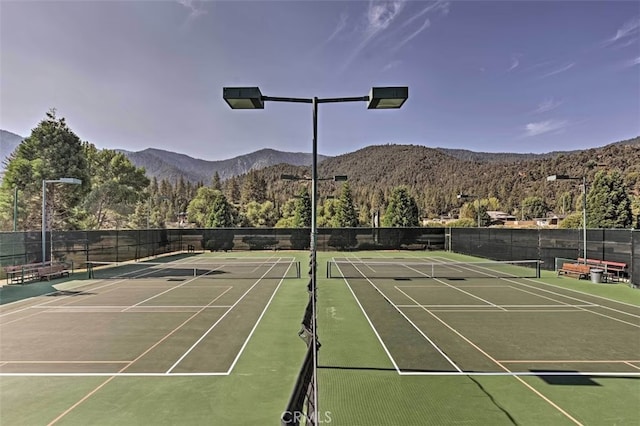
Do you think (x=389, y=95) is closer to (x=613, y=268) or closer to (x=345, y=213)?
(x=613, y=268)

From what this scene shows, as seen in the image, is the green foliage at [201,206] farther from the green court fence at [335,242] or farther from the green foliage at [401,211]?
the green foliage at [401,211]

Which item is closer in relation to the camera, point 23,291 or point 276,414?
point 276,414

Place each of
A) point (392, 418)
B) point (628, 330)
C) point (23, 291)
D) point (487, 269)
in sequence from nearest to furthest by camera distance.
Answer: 1. point (392, 418)
2. point (628, 330)
3. point (23, 291)
4. point (487, 269)

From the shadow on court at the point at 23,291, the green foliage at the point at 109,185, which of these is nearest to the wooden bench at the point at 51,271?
the shadow on court at the point at 23,291

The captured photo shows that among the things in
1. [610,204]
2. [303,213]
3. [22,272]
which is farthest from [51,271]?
[610,204]

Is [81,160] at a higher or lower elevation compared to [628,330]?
higher

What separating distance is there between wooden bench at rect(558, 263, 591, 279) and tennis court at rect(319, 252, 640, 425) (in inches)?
160

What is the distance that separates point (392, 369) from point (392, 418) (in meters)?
2.02

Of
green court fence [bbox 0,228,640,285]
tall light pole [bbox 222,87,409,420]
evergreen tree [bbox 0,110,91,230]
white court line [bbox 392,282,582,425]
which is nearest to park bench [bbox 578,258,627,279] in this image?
green court fence [bbox 0,228,640,285]

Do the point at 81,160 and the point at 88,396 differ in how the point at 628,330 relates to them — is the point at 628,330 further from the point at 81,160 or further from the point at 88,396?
the point at 81,160

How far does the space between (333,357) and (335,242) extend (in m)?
33.5

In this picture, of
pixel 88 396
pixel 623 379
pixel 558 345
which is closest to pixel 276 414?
pixel 88 396

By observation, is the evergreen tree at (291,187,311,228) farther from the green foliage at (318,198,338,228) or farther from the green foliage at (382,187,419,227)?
the green foliage at (382,187,419,227)

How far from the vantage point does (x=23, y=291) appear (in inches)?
669
